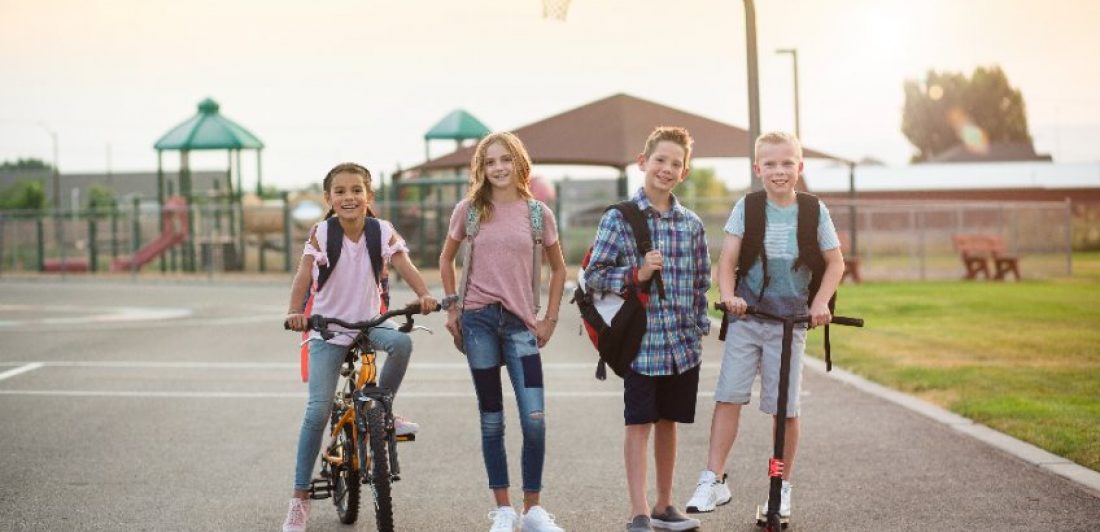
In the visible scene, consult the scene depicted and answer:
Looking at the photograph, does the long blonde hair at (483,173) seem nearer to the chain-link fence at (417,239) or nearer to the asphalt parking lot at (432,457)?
the asphalt parking lot at (432,457)

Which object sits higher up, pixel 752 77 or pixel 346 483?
pixel 752 77

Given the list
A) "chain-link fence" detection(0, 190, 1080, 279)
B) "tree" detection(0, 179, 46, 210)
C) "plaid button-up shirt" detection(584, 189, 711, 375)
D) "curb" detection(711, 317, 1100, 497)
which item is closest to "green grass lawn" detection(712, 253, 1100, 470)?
"curb" detection(711, 317, 1100, 497)

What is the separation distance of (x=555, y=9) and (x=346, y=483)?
11947 millimetres

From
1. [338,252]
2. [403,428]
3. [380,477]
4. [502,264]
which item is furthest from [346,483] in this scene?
[502,264]

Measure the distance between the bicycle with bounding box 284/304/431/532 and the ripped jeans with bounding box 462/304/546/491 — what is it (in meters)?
0.29

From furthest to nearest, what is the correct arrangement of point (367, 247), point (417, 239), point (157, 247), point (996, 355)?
point (157, 247)
point (417, 239)
point (996, 355)
point (367, 247)

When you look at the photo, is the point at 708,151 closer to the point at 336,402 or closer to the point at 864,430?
the point at 864,430

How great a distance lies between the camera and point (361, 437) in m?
5.83

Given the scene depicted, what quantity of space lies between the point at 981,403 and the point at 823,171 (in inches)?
2538

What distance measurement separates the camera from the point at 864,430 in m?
9.10

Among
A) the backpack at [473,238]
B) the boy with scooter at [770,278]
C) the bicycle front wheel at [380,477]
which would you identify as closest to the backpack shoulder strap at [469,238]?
the backpack at [473,238]

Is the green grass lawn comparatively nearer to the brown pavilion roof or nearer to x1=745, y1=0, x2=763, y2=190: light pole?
x1=745, y1=0, x2=763, y2=190: light pole

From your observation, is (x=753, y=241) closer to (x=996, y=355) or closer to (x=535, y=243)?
(x=535, y=243)

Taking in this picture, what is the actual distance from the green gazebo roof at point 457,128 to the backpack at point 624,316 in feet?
118
